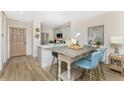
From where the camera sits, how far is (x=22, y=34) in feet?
5.50

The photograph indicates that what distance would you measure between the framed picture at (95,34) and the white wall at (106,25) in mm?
51

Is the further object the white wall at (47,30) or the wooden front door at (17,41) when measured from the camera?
the wooden front door at (17,41)

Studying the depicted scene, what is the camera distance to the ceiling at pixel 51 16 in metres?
1.43

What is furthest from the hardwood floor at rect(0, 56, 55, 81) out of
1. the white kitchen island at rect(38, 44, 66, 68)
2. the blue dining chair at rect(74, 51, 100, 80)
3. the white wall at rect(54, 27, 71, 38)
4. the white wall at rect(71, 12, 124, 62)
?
the white wall at rect(71, 12, 124, 62)

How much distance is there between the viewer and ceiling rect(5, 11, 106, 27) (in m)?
1.43

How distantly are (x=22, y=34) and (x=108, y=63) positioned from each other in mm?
1679

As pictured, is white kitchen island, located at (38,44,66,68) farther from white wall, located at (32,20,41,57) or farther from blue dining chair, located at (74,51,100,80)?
blue dining chair, located at (74,51,100,80)

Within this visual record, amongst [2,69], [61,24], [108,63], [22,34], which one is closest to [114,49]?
[108,63]

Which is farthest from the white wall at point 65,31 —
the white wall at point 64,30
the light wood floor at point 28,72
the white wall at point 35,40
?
the light wood floor at point 28,72

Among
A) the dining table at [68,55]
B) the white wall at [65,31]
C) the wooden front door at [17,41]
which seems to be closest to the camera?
the dining table at [68,55]

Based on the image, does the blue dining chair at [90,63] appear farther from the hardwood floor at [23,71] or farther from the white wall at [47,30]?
A: the white wall at [47,30]

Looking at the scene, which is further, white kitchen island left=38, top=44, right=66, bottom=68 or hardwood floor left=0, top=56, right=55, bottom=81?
white kitchen island left=38, top=44, right=66, bottom=68

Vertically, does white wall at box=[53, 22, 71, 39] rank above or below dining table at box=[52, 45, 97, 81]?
above

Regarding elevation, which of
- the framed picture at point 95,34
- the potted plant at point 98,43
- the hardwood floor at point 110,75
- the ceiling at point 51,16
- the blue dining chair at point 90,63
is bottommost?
the hardwood floor at point 110,75
